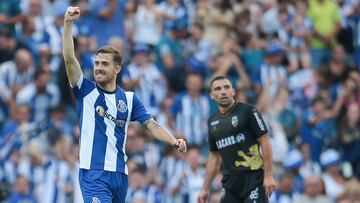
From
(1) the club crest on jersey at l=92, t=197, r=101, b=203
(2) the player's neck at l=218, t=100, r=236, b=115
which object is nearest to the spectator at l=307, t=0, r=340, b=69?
(2) the player's neck at l=218, t=100, r=236, b=115

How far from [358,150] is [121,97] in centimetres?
910

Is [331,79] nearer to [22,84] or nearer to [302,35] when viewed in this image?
[302,35]

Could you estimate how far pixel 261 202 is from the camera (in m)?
13.3

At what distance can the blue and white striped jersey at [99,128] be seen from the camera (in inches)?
451

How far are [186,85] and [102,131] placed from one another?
8.30 meters

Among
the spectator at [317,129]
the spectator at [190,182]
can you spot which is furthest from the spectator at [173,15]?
the spectator at [190,182]

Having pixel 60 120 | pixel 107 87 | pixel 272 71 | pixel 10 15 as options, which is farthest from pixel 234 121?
pixel 10 15

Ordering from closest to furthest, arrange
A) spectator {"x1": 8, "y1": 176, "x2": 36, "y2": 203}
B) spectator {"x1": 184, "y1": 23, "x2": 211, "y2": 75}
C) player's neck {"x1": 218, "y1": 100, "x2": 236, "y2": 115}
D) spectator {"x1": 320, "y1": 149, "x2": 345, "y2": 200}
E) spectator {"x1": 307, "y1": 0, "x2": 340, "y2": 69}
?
player's neck {"x1": 218, "y1": 100, "x2": 236, "y2": 115}
spectator {"x1": 8, "y1": 176, "x2": 36, "y2": 203}
spectator {"x1": 320, "y1": 149, "x2": 345, "y2": 200}
spectator {"x1": 184, "y1": 23, "x2": 211, "y2": 75}
spectator {"x1": 307, "y1": 0, "x2": 340, "y2": 69}

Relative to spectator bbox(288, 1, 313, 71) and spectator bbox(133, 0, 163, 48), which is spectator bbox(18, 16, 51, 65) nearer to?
spectator bbox(133, 0, 163, 48)

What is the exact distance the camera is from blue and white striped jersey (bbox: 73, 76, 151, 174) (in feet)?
37.6

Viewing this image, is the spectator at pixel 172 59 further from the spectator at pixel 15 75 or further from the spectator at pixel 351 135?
the spectator at pixel 351 135

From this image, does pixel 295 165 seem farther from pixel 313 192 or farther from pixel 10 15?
pixel 10 15

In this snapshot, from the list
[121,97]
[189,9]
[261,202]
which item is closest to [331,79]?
[189,9]

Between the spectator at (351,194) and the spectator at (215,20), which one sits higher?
the spectator at (215,20)
